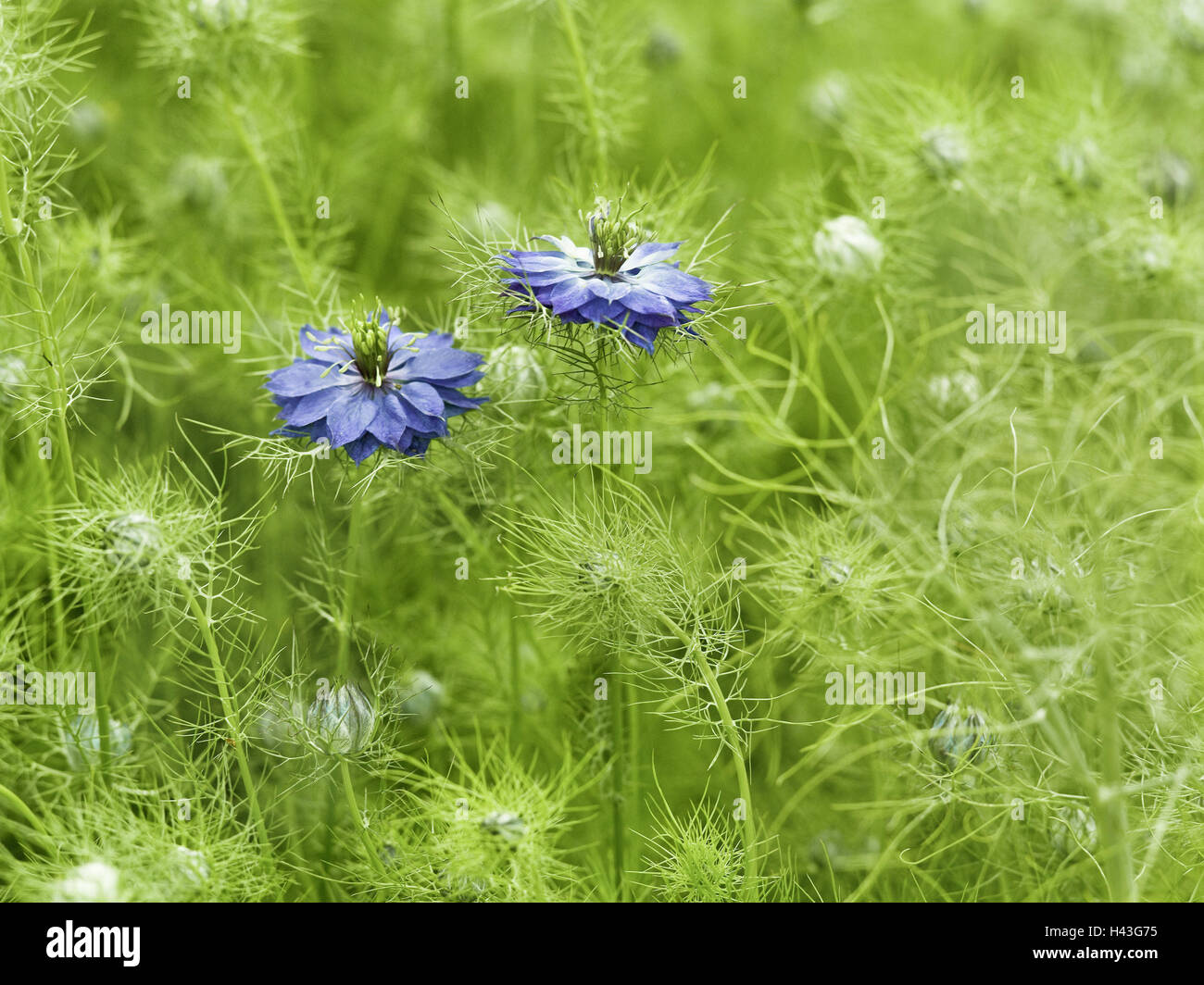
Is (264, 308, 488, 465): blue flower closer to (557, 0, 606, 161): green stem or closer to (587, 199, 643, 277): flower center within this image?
(587, 199, 643, 277): flower center

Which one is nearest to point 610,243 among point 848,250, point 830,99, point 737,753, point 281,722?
point 848,250

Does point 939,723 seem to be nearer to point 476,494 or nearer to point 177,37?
point 476,494

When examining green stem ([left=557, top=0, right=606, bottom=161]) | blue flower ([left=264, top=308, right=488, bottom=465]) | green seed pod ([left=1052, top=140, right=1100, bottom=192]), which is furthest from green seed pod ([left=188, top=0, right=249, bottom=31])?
green seed pod ([left=1052, top=140, right=1100, bottom=192])

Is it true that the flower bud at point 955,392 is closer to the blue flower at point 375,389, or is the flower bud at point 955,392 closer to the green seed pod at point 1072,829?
the green seed pod at point 1072,829

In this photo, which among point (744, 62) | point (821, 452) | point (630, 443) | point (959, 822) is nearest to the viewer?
point (630, 443)

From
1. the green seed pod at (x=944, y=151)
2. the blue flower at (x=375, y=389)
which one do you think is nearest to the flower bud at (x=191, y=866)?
the blue flower at (x=375, y=389)

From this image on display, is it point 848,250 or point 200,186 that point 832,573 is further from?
point 200,186
